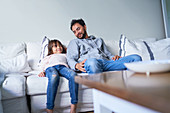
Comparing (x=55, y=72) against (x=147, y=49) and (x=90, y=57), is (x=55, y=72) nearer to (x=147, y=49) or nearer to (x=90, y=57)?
(x=90, y=57)

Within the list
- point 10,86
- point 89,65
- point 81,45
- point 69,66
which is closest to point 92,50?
point 81,45

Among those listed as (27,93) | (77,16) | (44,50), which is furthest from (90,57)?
(77,16)

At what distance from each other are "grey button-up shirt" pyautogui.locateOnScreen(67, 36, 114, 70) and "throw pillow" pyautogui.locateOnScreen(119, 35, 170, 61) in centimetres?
Answer: 29

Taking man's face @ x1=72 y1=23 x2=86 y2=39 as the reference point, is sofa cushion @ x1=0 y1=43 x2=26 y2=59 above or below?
below

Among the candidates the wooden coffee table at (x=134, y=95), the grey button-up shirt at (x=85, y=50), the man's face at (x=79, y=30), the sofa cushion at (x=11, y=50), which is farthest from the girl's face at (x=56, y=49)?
the wooden coffee table at (x=134, y=95)

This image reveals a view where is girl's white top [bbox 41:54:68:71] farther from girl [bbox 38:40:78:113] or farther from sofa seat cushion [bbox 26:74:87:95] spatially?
sofa seat cushion [bbox 26:74:87:95]

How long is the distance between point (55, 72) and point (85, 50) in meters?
0.52

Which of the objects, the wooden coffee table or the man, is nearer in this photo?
the wooden coffee table

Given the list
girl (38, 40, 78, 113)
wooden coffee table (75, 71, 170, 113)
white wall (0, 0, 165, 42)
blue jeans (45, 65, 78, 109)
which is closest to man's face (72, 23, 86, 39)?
girl (38, 40, 78, 113)

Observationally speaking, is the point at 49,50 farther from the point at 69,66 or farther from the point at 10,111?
the point at 10,111

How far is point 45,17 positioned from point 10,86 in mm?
1318

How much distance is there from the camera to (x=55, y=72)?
149 cm

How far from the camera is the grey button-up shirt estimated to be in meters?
1.80

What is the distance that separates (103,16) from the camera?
270 centimetres
